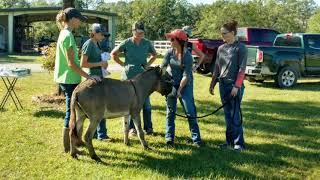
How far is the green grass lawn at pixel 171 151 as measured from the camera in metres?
6.23

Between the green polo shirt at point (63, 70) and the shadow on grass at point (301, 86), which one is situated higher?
the green polo shirt at point (63, 70)

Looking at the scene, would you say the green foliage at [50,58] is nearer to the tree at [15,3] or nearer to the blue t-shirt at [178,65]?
the blue t-shirt at [178,65]

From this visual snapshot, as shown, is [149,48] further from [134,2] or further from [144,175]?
[134,2]

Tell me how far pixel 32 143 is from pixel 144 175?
92.9 inches

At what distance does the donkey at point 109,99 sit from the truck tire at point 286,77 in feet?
30.1

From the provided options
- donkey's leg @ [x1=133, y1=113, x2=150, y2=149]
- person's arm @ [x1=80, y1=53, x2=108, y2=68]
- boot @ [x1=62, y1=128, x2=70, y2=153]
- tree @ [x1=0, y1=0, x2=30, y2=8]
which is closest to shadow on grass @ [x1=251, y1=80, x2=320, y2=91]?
donkey's leg @ [x1=133, y1=113, x2=150, y2=149]

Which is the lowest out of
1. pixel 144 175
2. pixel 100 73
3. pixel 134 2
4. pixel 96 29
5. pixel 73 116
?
pixel 144 175

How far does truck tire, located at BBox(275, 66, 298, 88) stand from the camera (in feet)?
51.4

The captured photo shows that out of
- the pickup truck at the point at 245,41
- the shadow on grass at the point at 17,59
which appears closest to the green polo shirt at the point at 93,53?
the pickup truck at the point at 245,41

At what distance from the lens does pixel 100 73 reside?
7.23m

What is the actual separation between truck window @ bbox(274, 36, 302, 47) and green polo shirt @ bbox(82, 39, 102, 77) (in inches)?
449

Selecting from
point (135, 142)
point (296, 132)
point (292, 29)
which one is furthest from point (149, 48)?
point (292, 29)

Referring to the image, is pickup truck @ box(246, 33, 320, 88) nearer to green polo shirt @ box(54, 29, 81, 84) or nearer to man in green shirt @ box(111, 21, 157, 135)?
man in green shirt @ box(111, 21, 157, 135)

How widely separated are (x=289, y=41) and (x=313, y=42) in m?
0.91
